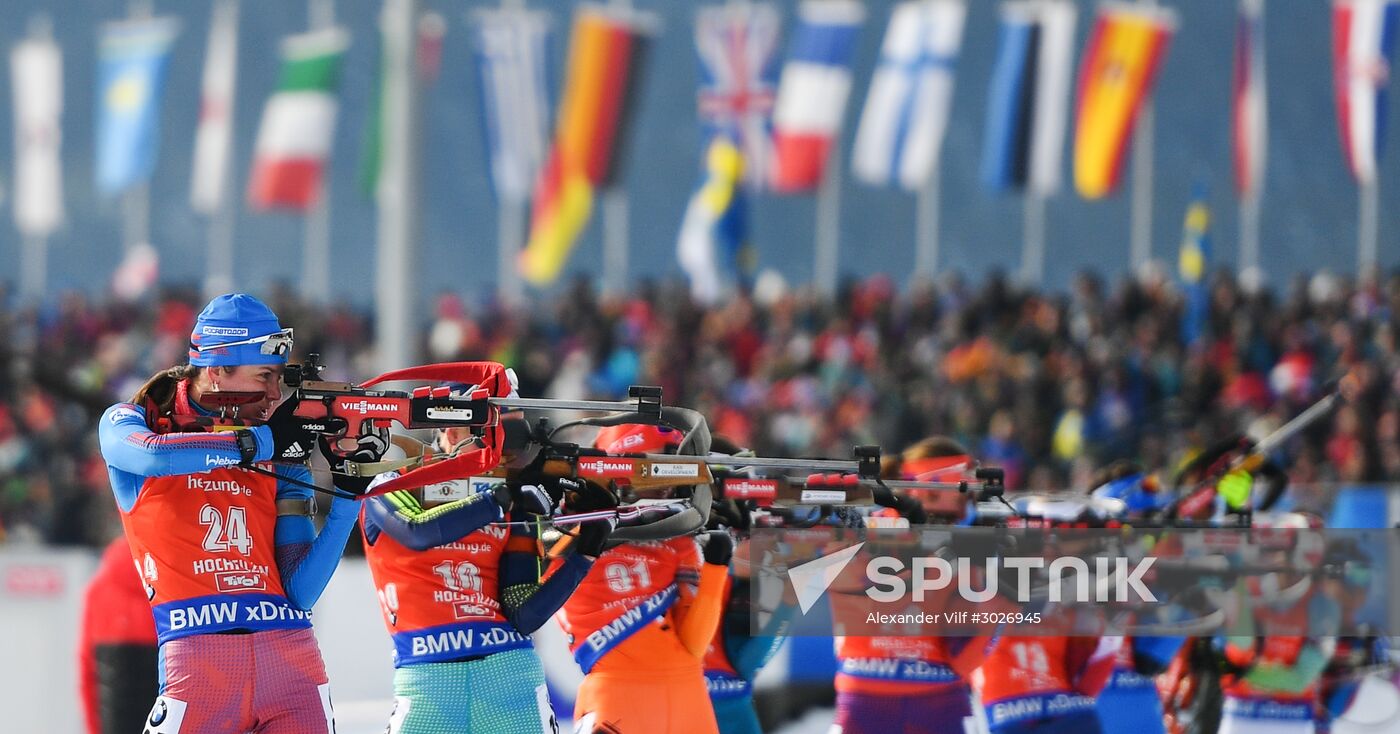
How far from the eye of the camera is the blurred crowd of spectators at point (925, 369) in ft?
51.1

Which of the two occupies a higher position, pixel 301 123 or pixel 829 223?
pixel 301 123

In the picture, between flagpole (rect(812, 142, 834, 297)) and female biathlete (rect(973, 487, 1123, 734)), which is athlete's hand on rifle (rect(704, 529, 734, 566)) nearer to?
female biathlete (rect(973, 487, 1123, 734))

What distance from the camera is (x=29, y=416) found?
17719mm

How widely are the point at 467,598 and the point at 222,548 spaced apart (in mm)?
1005

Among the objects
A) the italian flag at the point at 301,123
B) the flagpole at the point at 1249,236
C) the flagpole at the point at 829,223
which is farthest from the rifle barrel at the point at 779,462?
the italian flag at the point at 301,123

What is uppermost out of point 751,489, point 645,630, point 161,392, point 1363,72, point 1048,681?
point 1363,72

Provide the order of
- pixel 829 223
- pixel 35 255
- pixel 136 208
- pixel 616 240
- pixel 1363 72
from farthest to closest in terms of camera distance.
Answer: pixel 35 255 < pixel 136 208 < pixel 616 240 < pixel 829 223 < pixel 1363 72

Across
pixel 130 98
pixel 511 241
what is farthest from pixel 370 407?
pixel 130 98

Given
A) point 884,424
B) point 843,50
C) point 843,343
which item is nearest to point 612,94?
point 843,50

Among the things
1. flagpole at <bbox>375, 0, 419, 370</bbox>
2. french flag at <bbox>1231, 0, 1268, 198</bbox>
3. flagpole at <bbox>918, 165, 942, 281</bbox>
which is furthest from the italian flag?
french flag at <bbox>1231, 0, 1268, 198</bbox>

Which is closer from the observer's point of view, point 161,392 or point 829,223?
point 161,392

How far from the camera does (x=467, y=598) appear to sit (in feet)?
18.8

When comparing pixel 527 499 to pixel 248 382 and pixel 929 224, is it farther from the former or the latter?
pixel 929 224

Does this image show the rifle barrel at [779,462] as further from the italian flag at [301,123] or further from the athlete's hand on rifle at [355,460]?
the italian flag at [301,123]
